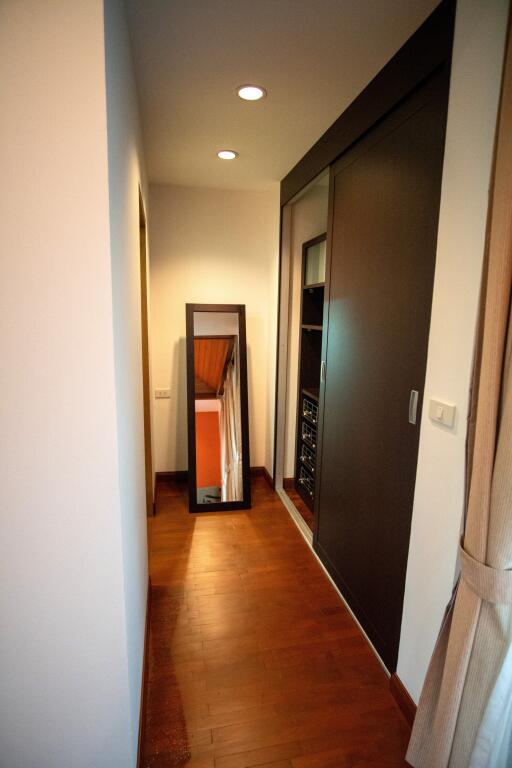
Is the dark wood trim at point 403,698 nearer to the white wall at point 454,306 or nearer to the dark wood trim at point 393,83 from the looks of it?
the white wall at point 454,306

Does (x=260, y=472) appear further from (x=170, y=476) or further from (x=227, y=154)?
(x=227, y=154)

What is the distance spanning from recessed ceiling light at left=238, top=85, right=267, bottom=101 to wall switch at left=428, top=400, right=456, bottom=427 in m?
1.53

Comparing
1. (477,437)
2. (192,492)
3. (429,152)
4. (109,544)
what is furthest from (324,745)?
(429,152)

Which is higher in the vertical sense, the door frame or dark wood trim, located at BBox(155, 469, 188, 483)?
the door frame

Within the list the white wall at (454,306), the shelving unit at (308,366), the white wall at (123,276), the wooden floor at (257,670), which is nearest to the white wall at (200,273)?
the shelving unit at (308,366)

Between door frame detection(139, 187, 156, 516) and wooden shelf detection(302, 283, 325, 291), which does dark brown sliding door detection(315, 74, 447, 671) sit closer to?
wooden shelf detection(302, 283, 325, 291)

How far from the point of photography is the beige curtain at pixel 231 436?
3.21m

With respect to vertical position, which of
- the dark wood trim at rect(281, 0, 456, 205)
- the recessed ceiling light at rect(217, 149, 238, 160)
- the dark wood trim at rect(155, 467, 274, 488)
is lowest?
the dark wood trim at rect(155, 467, 274, 488)

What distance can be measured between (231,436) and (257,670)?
1.75 meters

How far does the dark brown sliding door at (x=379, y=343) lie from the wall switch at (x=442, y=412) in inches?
4.2

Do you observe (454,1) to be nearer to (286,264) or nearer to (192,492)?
(286,264)

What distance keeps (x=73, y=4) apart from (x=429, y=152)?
1120 millimetres

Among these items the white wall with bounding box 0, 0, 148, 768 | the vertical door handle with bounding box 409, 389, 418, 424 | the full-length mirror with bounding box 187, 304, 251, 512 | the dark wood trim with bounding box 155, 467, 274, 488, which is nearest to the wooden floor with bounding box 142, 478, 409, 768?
the white wall with bounding box 0, 0, 148, 768

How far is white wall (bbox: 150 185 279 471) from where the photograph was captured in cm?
326
